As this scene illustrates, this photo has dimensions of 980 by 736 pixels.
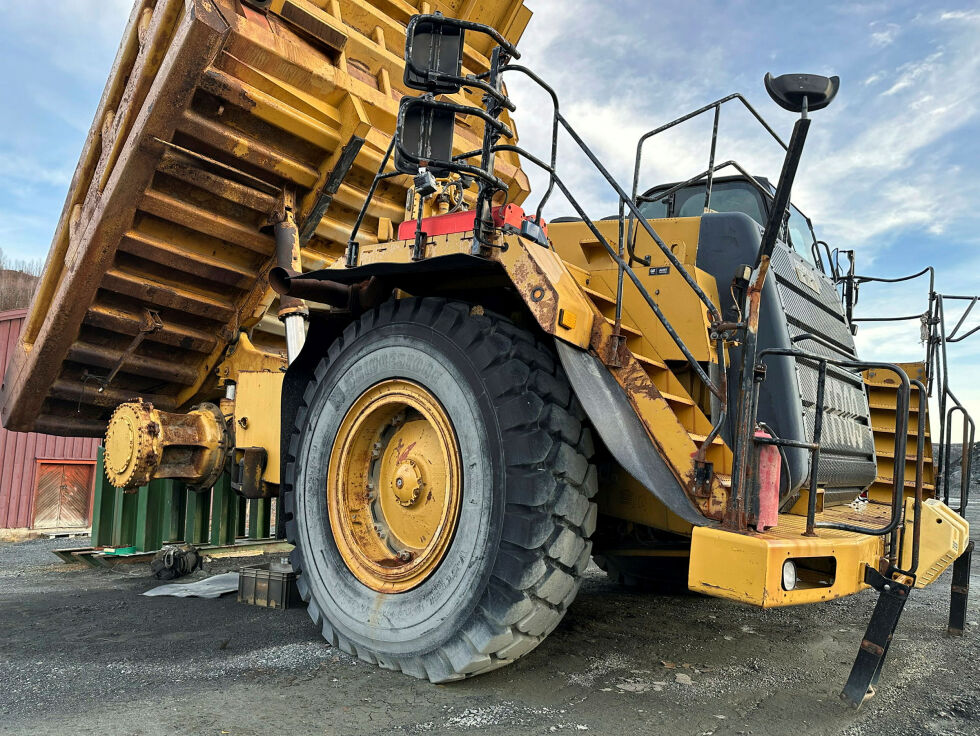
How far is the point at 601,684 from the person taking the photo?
2.71m

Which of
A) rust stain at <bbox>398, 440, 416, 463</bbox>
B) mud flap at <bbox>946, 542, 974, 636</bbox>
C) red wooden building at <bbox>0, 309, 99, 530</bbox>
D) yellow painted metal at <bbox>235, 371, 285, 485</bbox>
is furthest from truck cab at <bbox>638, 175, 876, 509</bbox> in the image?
red wooden building at <bbox>0, 309, 99, 530</bbox>

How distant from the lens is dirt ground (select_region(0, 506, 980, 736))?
7.58 feet

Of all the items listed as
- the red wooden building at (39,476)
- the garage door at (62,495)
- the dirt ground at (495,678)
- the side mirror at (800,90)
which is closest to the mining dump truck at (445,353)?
the side mirror at (800,90)

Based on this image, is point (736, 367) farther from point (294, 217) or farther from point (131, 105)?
point (131, 105)

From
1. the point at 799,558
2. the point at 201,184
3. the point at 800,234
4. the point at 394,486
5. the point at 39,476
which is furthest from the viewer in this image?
the point at 39,476

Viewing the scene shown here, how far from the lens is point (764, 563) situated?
214 centimetres

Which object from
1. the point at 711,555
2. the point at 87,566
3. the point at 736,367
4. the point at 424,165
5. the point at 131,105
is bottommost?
the point at 87,566

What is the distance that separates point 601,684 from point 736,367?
4.39 feet

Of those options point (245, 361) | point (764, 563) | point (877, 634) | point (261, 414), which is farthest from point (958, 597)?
point (245, 361)

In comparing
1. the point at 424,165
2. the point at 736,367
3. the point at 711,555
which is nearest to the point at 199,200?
the point at 424,165

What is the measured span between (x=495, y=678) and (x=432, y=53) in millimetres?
2221

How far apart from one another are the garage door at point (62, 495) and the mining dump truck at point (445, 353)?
8.20m

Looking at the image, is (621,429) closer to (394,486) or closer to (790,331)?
(394,486)

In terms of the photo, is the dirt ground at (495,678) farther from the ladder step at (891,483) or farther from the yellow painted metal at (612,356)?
the ladder step at (891,483)
